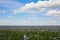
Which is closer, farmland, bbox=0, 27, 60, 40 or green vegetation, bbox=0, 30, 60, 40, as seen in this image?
farmland, bbox=0, 27, 60, 40

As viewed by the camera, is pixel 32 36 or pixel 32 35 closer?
pixel 32 36

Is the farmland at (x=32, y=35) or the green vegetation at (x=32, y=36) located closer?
the farmland at (x=32, y=35)
